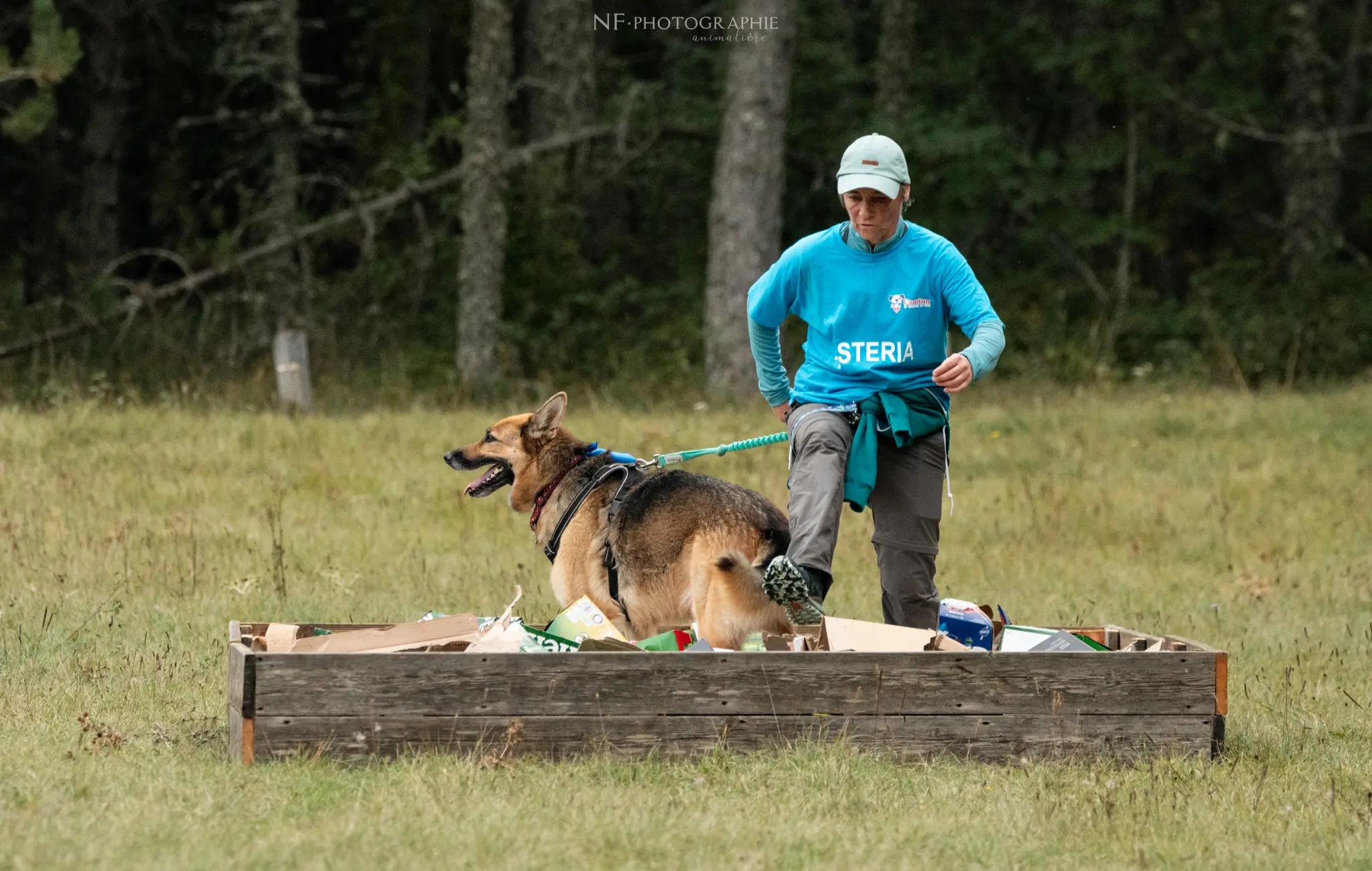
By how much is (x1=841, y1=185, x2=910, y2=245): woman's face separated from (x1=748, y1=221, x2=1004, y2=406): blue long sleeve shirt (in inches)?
1.9

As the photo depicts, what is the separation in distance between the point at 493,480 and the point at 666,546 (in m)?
1.12

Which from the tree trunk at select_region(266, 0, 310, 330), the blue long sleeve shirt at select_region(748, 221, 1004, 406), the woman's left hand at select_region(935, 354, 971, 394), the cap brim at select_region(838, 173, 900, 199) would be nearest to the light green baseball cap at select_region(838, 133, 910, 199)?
the cap brim at select_region(838, 173, 900, 199)

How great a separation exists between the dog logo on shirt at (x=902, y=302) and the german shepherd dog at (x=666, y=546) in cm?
96

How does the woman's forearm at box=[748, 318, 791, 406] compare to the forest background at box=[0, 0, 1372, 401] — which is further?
the forest background at box=[0, 0, 1372, 401]

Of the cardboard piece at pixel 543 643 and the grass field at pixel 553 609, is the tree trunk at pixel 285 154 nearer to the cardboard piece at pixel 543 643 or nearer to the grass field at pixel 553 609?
the grass field at pixel 553 609

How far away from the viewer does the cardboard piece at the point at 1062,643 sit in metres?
6.07

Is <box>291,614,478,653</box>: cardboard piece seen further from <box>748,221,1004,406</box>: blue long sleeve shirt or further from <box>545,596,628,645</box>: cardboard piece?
<box>748,221,1004,406</box>: blue long sleeve shirt

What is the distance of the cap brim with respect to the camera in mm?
5754

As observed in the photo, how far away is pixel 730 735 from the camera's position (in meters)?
5.30

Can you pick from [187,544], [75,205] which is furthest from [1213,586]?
[75,205]

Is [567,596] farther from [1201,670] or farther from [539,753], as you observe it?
[1201,670]

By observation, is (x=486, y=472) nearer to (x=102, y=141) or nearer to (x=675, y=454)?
(x=675, y=454)

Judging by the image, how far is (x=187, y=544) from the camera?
982 cm

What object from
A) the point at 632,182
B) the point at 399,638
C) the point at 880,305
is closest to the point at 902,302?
the point at 880,305
